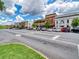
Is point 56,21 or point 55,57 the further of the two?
point 56,21

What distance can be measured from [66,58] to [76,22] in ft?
176

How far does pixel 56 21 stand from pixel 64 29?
3730 centimetres

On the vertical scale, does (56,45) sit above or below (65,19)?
below

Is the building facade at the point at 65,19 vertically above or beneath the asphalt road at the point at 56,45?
above

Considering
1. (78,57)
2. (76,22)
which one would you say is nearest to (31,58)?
(78,57)

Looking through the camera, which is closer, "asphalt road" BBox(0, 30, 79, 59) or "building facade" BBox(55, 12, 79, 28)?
"asphalt road" BBox(0, 30, 79, 59)

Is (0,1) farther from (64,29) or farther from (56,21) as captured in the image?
(56,21)

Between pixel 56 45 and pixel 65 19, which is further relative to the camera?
pixel 65 19

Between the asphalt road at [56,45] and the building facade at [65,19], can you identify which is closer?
the asphalt road at [56,45]

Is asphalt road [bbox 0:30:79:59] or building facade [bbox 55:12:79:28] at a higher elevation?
building facade [bbox 55:12:79:28]

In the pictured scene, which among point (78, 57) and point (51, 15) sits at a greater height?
point (51, 15)

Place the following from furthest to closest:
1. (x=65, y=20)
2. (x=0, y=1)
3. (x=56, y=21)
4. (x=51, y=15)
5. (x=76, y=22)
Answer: (x=51, y=15), (x=56, y=21), (x=65, y=20), (x=76, y=22), (x=0, y=1)

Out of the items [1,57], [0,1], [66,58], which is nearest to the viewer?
[66,58]

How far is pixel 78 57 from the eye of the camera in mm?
9164
